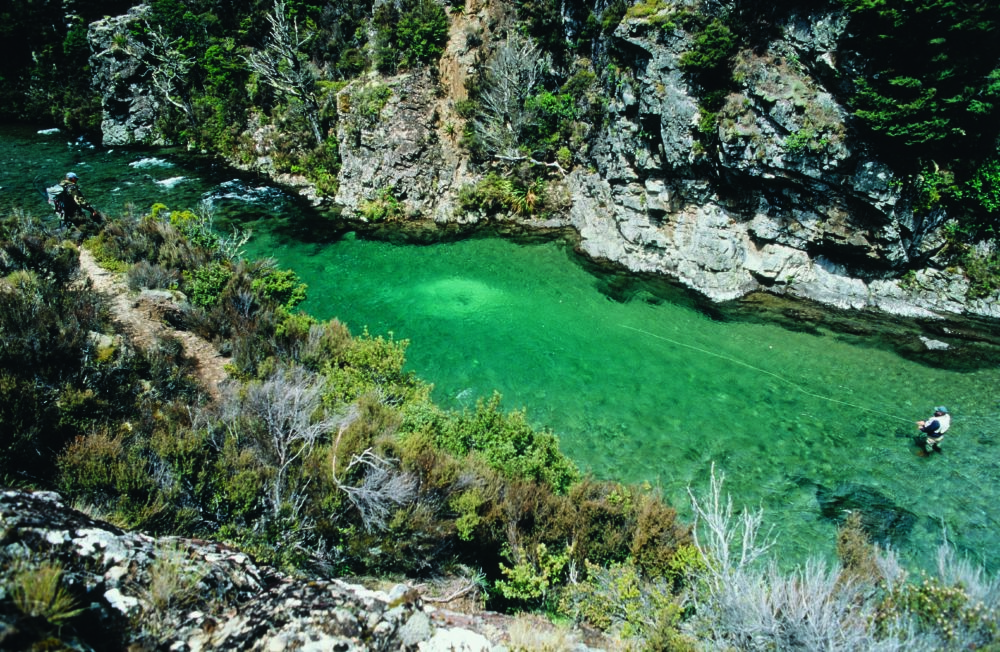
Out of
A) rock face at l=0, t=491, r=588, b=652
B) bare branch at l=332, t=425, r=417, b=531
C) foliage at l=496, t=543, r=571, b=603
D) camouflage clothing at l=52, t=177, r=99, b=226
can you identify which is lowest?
foliage at l=496, t=543, r=571, b=603

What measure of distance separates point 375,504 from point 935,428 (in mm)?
14220

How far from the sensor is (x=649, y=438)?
1459 cm

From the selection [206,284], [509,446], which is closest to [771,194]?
[509,446]

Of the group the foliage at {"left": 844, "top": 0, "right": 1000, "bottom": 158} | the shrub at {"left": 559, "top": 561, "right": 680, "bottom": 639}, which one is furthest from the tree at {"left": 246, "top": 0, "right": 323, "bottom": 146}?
the shrub at {"left": 559, "top": 561, "right": 680, "bottom": 639}

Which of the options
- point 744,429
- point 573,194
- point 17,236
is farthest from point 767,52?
point 17,236

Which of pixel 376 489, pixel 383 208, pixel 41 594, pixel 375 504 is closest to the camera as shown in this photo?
pixel 41 594

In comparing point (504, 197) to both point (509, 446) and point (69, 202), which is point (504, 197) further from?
point (69, 202)

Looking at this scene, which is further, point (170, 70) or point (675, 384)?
point (170, 70)

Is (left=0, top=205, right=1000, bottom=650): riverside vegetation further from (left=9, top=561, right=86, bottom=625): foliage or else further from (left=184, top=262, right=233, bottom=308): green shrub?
(left=184, top=262, right=233, bottom=308): green shrub

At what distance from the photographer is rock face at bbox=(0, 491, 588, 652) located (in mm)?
4449

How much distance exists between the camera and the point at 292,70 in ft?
104

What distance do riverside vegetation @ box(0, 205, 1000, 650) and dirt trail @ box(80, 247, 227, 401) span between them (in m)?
0.43

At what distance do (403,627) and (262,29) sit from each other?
1722 inches

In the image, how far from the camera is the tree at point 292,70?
30.6 m
